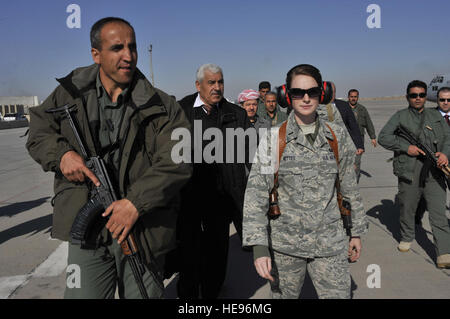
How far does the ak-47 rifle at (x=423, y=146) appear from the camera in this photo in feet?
15.0

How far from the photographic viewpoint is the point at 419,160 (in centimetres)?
489

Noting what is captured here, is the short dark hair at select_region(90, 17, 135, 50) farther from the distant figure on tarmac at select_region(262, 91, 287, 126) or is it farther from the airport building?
the airport building

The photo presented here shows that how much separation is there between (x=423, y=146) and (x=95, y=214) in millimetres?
3892

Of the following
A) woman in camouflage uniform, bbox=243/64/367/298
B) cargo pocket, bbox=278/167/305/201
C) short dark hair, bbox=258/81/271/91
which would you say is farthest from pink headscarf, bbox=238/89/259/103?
cargo pocket, bbox=278/167/305/201

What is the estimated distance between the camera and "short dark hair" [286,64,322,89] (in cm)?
252

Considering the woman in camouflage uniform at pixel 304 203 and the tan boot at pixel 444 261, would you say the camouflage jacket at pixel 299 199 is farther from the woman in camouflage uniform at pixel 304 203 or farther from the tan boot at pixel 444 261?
the tan boot at pixel 444 261

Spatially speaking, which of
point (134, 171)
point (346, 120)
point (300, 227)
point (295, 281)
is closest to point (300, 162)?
point (300, 227)

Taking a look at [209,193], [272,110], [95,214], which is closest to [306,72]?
[95,214]

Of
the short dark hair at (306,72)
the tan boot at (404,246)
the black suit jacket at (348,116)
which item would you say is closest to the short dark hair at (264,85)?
the black suit jacket at (348,116)

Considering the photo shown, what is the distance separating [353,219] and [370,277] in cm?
183

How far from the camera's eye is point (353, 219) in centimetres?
263

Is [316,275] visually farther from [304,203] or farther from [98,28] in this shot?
[98,28]

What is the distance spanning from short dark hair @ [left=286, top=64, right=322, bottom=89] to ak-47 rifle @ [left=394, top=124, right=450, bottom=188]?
2.73 metres
